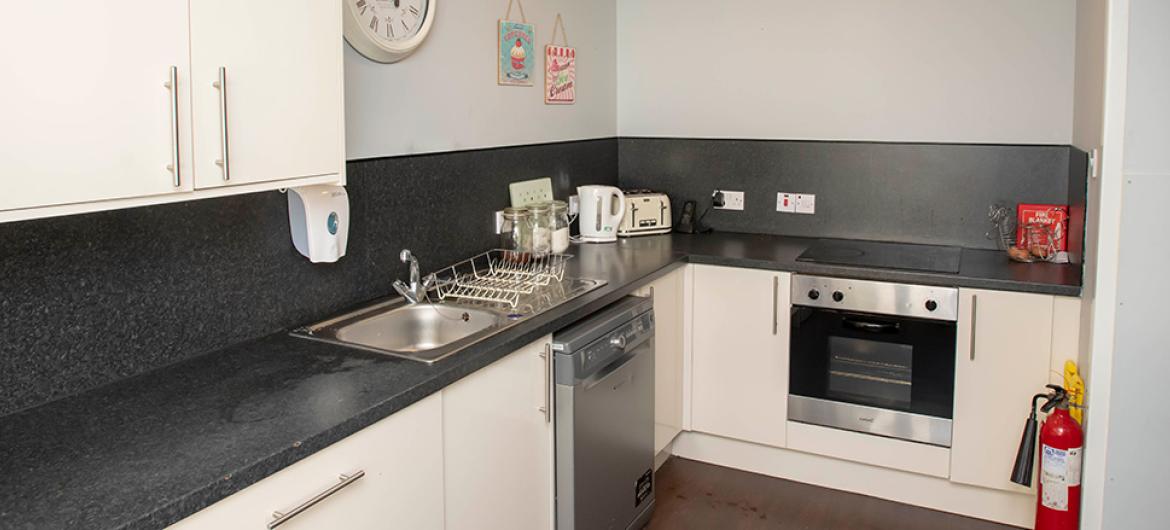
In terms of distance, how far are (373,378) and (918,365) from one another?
6.44 ft

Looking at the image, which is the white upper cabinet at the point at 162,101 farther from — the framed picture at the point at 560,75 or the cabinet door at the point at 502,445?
the framed picture at the point at 560,75

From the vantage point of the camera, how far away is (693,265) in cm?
338

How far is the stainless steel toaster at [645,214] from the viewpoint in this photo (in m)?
3.78

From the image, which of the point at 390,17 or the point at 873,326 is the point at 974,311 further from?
the point at 390,17

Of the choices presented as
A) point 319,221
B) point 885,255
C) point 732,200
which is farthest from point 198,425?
point 732,200

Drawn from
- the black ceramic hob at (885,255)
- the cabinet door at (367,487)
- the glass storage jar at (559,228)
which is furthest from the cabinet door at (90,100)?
the black ceramic hob at (885,255)

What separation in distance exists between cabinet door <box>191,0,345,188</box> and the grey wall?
79.7 inches

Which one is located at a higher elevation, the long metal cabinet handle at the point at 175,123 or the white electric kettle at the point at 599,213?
the long metal cabinet handle at the point at 175,123

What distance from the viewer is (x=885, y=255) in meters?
3.30

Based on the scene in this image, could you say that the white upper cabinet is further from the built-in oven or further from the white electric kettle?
the built-in oven

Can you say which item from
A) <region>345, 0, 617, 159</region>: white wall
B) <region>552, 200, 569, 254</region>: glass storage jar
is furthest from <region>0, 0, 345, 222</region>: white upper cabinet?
<region>552, 200, 569, 254</region>: glass storage jar

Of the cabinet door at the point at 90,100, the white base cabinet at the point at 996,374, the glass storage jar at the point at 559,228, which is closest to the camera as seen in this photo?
the cabinet door at the point at 90,100

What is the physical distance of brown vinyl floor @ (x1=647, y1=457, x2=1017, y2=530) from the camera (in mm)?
3086

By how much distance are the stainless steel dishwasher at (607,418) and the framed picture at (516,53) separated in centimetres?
95
